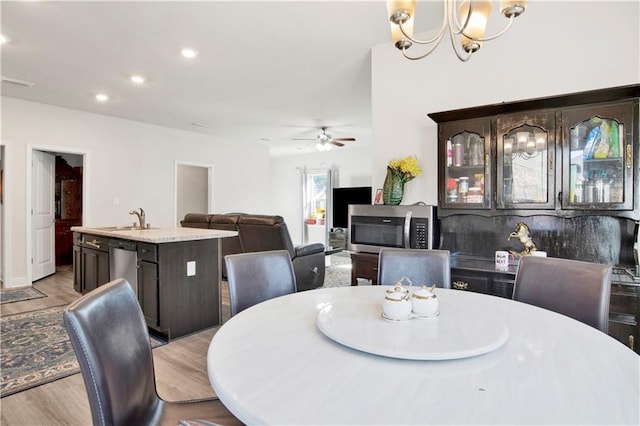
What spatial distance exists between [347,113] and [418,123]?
270 cm

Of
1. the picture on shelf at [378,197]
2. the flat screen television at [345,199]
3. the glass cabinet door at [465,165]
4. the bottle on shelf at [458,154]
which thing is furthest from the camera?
the flat screen television at [345,199]

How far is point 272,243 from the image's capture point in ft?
14.6

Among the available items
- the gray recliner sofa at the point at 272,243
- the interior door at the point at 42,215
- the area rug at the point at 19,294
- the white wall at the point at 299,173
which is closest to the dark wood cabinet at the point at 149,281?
the gray recliner sofa at the point at 272,243

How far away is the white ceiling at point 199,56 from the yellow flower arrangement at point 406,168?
1175 mm

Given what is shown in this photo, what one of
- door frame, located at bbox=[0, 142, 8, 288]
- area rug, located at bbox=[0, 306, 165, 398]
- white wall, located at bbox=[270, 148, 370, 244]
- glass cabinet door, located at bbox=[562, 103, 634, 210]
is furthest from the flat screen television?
door frame, located at bbox=[0, 142, 8, 288]

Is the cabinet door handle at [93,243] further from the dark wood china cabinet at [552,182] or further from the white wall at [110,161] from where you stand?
the dark wood china cabinet at [552,182]

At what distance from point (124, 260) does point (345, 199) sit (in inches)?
227

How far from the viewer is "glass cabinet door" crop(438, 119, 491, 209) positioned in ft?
8.40

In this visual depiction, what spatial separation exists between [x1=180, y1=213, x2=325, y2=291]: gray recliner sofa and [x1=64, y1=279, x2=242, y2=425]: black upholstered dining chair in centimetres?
310

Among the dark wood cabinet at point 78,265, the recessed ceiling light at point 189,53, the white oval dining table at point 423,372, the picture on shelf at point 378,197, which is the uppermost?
the recessed ceiling light at point 189,53

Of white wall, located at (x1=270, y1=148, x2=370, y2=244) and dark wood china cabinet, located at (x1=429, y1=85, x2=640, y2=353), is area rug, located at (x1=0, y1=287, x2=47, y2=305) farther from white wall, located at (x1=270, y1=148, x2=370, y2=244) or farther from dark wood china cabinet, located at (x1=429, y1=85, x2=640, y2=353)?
white wall, located at (x1=270, y1=148, x2=370, y2=244)

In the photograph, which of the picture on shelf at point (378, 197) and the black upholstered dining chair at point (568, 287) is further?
the picture on shelf at point (378, 197)

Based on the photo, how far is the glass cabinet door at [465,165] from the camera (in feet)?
8.40

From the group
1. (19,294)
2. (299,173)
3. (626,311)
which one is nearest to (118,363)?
(626,311)
